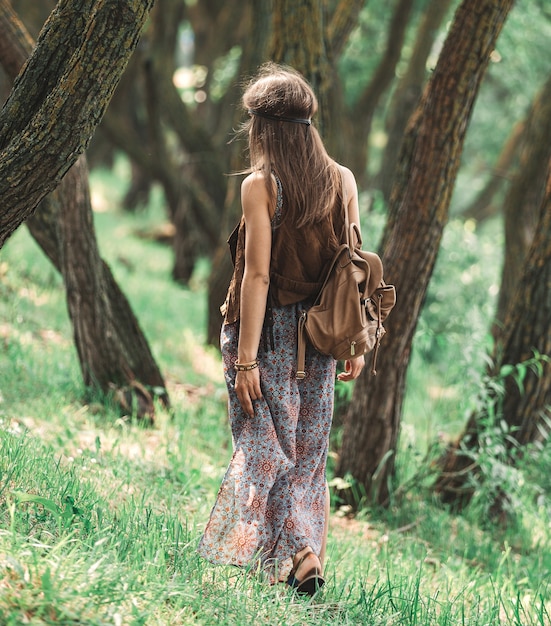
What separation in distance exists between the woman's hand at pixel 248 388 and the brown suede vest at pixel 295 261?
0.25m

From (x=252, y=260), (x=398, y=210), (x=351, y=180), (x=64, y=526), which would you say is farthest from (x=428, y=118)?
(x=64, y=526)

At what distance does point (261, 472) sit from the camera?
347 centimetres

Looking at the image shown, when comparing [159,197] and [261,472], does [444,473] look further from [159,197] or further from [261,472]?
[159,197]

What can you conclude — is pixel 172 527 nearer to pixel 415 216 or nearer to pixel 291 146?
pixel 291 146

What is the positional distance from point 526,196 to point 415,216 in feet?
12.2

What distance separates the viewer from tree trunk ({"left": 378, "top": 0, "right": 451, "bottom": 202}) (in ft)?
36.9

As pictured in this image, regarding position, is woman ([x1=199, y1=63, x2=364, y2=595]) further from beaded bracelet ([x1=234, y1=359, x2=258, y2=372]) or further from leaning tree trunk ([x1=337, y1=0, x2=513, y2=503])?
leaning tree trunk ([x1=337, y1=0, x2=513, y2=503])

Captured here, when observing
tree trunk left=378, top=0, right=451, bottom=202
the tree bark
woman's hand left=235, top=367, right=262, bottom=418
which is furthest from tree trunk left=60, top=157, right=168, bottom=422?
tree trunk left=378, top=0, right=451, bottom=202

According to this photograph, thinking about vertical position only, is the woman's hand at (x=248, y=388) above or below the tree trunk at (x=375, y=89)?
below

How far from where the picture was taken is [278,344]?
3.52 metres

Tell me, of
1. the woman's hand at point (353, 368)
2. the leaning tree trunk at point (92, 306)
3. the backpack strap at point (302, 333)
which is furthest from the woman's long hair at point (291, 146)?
the leaning tree trunk at point (92, 306)


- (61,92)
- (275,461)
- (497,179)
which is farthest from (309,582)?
(497,179)

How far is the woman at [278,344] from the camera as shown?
334 cm

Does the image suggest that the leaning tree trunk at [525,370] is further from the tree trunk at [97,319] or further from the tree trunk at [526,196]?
the tree trunk at [526,196]
